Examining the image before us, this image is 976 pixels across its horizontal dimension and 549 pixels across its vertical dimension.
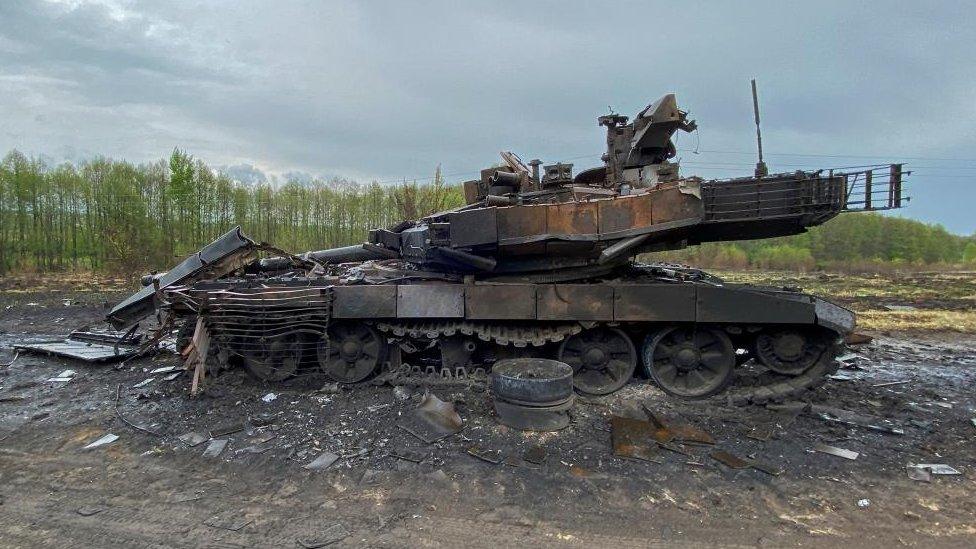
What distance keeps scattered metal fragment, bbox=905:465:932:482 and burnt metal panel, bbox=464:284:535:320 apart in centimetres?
414

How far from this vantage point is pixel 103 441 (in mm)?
5988

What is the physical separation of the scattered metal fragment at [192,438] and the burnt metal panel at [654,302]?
16.6 ft

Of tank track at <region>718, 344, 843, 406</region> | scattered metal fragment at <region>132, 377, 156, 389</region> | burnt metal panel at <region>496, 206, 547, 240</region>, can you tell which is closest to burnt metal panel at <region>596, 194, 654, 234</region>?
burnt metal panel at <region>496, 206, 547, 240</region>

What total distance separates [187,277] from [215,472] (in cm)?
426

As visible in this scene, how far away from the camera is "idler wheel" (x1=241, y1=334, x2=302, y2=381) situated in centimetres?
787

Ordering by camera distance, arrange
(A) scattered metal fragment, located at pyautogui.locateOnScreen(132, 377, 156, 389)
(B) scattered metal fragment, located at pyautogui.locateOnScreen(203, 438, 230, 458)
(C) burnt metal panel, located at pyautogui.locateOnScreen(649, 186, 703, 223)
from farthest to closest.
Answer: (A) scattered metal fragment, located at pyautogui.locateOnScreen(132, 377, 156, 389) < (C) burnt metal panel, located at pyautogui.locateOnScreen(649, 186, 703, 223) < (B) scattered metal fragment, located at pyautogui.locateOnScreen(203, 438, 230, 458)

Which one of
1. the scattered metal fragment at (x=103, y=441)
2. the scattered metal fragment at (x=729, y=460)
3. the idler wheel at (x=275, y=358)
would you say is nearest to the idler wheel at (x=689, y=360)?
the scattered metal fragment at (x=729, y=460)

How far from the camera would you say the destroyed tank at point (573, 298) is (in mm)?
6730

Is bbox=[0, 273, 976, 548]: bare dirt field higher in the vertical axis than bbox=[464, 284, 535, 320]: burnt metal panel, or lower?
lower

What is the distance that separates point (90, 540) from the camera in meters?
4.04

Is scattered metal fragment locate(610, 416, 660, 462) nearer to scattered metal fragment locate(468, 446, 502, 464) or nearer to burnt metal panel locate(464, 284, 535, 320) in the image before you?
scattered metal fragment locate(468, 446, 502, 464)

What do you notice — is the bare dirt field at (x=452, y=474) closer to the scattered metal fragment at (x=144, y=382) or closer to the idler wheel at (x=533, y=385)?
the scattered metal fragment at (x=144, y=382)

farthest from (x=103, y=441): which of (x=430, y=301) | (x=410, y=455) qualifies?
(x=430, y=301)

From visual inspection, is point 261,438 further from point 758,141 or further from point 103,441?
point 758,141
